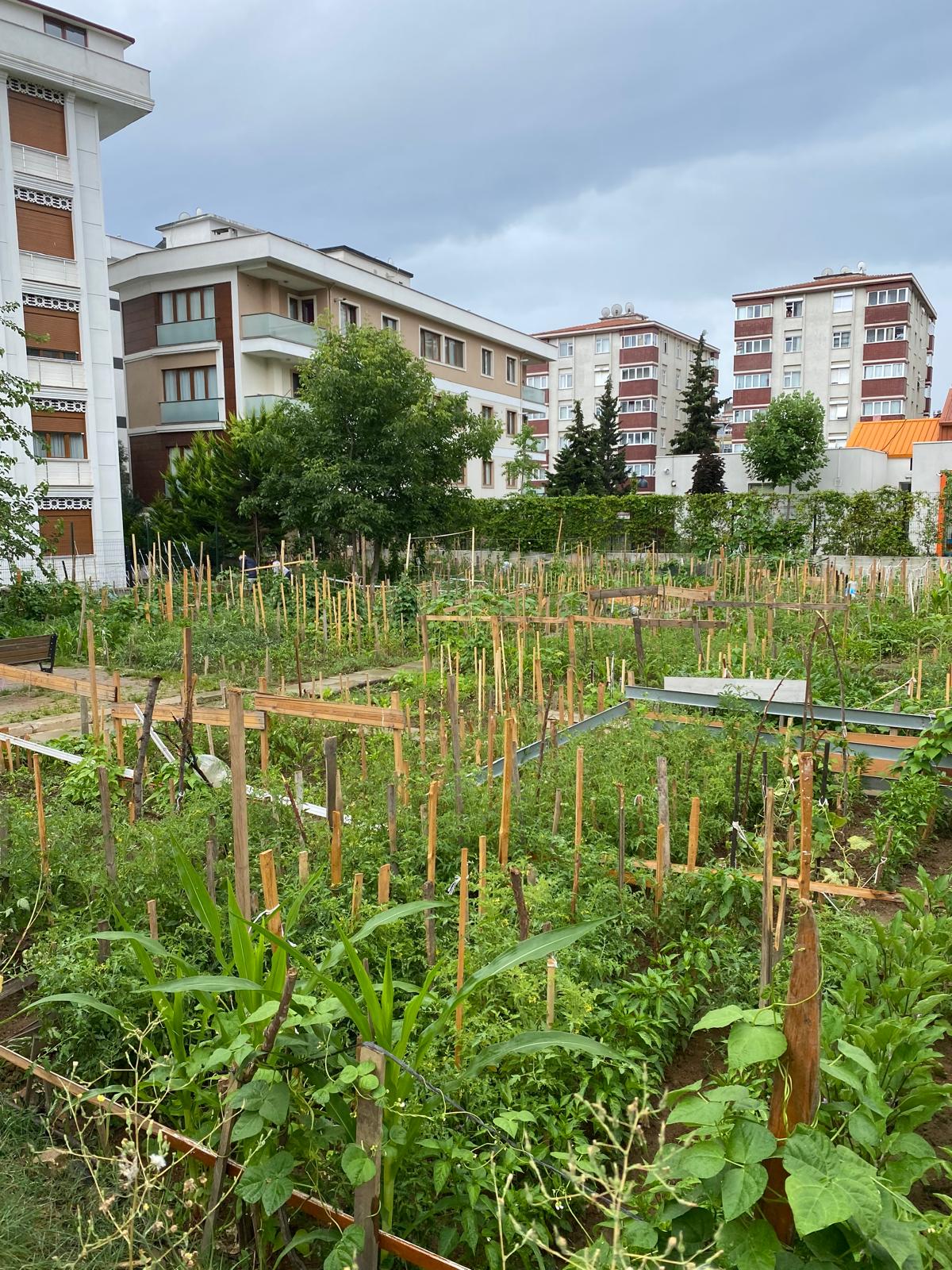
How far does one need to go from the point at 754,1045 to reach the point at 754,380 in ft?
172

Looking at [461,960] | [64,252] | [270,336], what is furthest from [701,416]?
[461,960]

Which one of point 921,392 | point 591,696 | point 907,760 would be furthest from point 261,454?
point 921,392

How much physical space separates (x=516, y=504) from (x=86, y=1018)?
2381 cm

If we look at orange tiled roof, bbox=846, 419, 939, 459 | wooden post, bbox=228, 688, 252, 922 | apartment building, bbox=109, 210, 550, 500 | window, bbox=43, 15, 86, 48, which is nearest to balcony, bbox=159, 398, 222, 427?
apartment building, bbox=109, 210, 550, 500

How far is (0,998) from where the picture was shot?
3.31 metres

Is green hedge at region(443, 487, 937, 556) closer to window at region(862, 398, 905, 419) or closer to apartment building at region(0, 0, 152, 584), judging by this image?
apartment building at region(0, 0, 152, 584)

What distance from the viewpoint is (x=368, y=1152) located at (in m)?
1.99

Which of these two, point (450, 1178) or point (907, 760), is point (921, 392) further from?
point (450, 1178)

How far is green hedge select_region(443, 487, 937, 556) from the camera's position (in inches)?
845

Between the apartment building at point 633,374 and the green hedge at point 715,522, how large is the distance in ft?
90.6

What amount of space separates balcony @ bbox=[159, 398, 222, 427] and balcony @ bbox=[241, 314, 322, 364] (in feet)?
5.69

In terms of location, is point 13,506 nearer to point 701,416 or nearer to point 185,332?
point 185,332

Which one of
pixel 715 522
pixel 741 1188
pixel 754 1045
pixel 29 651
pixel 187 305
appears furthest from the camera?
pixel 187 305

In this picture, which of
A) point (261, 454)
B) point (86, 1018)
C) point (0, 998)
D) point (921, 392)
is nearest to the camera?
point (86, 1018)
